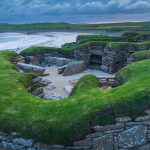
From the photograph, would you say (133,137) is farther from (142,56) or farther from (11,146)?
(142,56)

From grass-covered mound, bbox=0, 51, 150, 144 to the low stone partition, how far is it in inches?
6.0

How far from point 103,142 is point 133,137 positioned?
79cm

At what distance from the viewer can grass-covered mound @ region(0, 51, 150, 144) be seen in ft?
29.9

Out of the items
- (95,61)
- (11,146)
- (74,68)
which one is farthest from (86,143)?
(95,61)

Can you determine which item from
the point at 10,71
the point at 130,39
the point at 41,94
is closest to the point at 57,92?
the point at 41,94

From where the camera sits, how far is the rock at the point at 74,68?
17812 mm

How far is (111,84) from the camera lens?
13.3 m

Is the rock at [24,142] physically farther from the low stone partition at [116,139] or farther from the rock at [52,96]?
the rock at [52,96]

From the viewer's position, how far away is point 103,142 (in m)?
9.03

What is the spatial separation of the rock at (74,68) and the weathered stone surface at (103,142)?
29.3 feet

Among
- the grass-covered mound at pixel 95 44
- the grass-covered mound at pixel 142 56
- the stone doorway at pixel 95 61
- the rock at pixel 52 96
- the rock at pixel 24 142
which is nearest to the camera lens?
the rock at pixel 24 142

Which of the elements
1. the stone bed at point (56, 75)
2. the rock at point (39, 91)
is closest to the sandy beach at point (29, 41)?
the stone bed at point (56, 75)

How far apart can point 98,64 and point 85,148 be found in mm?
10890

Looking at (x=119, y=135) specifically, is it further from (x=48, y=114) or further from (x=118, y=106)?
(x=48, y=114)
